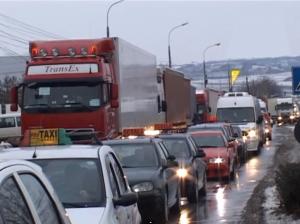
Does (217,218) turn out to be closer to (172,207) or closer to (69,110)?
(172,207)

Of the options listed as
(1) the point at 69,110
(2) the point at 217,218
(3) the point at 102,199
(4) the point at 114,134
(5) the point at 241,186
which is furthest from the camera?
(5) the point at 241,186

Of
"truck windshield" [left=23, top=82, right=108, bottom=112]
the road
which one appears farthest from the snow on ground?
"truck windshield" [left=23, top=82, right=108, bottom=112]

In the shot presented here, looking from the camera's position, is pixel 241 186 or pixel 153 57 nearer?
pixel 241 186

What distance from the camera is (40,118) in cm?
1747

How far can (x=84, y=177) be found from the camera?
8.27 meters

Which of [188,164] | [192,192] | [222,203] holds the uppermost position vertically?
[188,164]

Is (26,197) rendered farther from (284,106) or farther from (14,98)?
(284,106)

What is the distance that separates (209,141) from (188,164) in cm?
726

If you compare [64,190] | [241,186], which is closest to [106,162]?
[64,190]

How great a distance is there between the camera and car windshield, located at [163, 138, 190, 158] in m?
18.7

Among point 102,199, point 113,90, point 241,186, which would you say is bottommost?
point 241,186

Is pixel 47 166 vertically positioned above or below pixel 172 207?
above

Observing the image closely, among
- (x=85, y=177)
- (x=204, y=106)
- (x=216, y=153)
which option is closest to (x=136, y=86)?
(x=216, y=153)

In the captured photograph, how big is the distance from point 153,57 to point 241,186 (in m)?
6.93
